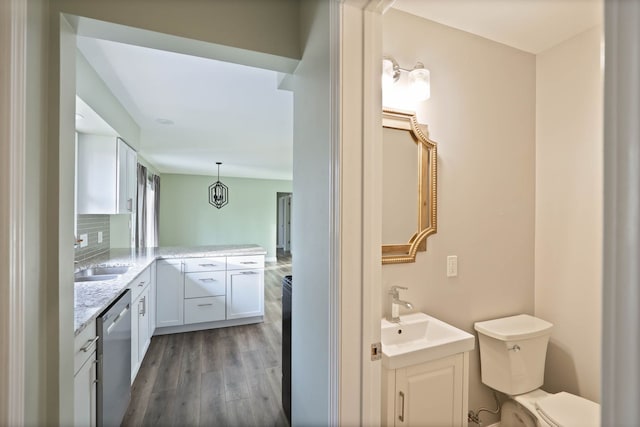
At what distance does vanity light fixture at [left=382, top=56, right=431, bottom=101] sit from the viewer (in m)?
1.57

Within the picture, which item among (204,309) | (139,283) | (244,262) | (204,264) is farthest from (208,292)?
(139,283)

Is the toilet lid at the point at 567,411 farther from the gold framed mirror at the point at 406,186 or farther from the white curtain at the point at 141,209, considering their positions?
the white curtain at the point at 141,209

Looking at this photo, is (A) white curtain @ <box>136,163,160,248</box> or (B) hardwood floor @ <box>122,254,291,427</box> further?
(A) white curtain @ <box>136,163,160,248</box>

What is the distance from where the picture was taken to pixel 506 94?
193cm

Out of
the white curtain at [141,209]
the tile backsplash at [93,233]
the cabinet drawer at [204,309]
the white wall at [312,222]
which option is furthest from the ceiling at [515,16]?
the white curtain at [141,209]

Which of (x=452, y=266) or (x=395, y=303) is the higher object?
A: (x=452, y=266)

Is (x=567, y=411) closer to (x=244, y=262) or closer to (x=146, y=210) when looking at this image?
(x=244, y=262)

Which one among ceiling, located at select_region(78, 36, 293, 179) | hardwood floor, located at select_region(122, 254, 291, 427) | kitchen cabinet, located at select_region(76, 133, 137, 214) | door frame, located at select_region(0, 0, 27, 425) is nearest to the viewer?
door frame, located at select_region(0, 0, 27, 425)

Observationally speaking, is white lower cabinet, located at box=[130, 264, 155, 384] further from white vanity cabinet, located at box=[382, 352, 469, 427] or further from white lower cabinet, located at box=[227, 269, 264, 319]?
white vanity cabinet, located at box=[382, 352, 469, 427]

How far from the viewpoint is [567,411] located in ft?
4.85

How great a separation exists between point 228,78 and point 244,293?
2.48m

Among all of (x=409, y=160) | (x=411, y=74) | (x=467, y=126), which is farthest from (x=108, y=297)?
(x=467, y=126)

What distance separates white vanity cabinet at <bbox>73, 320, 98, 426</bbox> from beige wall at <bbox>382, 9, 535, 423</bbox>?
1.43 meters

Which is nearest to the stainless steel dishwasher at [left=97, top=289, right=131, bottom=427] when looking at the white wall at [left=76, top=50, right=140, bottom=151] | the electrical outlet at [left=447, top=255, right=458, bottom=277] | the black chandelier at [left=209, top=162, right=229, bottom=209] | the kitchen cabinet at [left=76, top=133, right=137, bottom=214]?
the kitchen cabinet at [left=76, top=133, right=137, bottom=214]
